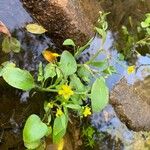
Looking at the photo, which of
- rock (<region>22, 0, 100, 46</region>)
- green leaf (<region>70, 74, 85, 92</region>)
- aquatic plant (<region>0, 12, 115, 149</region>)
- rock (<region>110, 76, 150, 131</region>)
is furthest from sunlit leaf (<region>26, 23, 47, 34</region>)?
rock (<region>110, 76, 150, 131</region>)

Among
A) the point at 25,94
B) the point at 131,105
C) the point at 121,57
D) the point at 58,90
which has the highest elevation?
the point at 58,90

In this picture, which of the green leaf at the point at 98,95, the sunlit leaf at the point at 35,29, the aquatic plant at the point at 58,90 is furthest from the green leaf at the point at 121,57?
the green leaf at the point at 98,95

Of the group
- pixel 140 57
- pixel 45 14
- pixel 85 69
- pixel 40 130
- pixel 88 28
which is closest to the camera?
pixel 40 130

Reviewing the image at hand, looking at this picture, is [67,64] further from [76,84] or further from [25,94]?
[25,94]

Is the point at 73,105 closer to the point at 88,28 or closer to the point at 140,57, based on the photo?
the point at 88,28

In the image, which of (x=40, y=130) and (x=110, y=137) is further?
(x=110, y=137)

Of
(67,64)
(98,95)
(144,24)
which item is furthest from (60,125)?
(144,24)

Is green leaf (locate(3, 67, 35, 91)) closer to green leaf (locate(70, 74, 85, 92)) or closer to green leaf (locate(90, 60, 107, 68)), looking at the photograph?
green leaf (locate(70, 74, 85, 92))

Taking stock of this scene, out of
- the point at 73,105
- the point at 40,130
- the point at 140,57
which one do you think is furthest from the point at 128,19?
the point at 40,130
